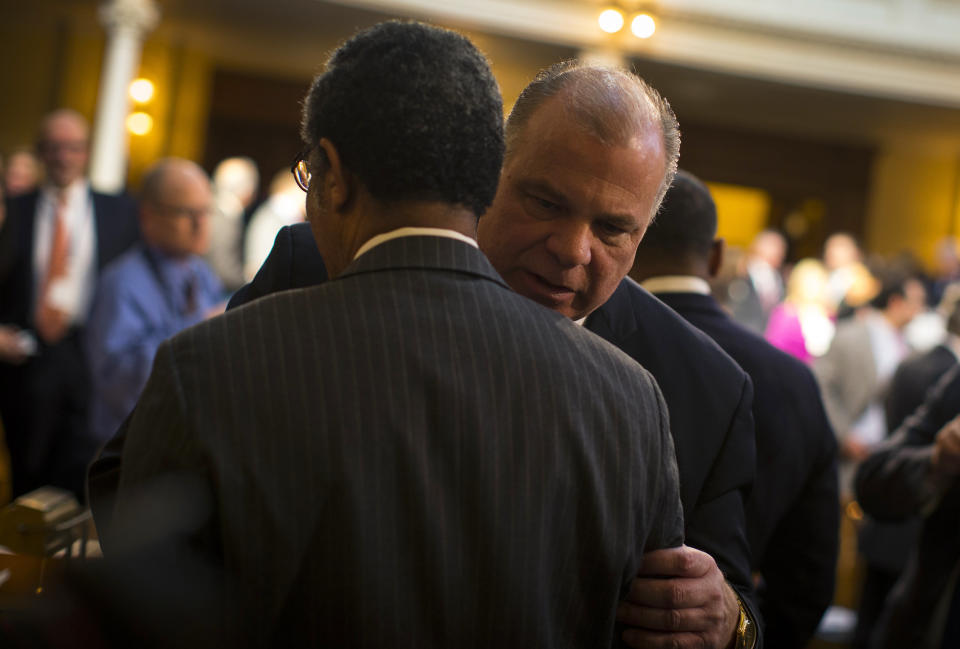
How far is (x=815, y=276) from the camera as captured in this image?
293 inches

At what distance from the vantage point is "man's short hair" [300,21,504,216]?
3.93 ft

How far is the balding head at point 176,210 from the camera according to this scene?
419cm

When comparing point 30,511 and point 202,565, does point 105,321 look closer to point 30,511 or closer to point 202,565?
point 30,511

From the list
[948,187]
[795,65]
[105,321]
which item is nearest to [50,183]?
[105,321]

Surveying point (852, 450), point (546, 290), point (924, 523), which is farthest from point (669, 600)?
point (852, 450)

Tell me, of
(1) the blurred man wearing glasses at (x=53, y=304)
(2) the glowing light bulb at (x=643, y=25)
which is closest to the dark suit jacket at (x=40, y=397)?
(1) the blurred man wearing glasses at (x=53, y=304)

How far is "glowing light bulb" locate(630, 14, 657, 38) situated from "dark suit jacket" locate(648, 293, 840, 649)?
7.27 m

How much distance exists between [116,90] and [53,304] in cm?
641

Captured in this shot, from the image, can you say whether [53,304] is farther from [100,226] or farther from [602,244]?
[602,244]

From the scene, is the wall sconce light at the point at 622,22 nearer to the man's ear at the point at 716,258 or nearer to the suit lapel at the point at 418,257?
the man's ear at the point at 716,258

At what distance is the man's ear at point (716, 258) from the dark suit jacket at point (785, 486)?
0.90 ft

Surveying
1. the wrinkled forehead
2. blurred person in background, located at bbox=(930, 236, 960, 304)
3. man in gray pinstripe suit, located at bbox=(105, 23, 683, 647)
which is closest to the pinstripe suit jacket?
man in gray pinstripe suit, located at bbox=(105, 23, 683, 647)

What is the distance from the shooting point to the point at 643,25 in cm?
940

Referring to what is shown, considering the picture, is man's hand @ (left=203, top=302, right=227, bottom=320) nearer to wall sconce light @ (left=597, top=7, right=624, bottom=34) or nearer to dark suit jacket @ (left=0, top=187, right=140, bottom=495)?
dark suit jacket @ (left=0, top=187, right=140, bottom=495)
